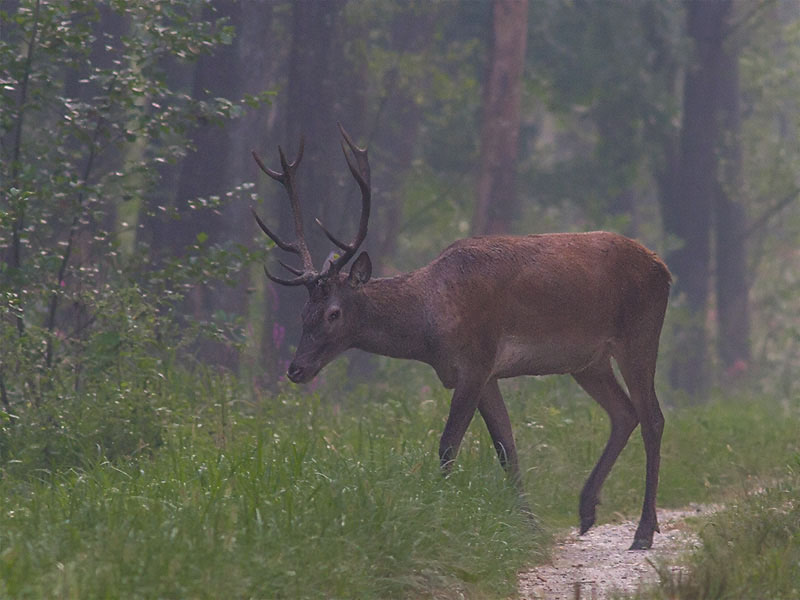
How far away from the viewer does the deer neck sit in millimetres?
8578

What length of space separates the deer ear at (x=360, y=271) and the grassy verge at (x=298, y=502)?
110 centimetres

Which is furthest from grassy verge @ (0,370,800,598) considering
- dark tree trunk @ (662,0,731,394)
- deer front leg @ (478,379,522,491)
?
dark tree trunk @ (662,0,731,394)

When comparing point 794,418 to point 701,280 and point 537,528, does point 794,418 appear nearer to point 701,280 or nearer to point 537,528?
point 537,528

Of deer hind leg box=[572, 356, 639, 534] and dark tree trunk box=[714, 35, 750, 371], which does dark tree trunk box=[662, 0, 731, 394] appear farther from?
deer hind leg box=[572, 356, 639, 534]

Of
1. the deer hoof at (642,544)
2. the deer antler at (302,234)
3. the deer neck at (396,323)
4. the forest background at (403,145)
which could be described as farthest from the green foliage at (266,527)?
the forest background at (403,145)

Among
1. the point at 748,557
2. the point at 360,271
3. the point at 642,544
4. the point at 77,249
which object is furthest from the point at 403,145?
the point at 748,557

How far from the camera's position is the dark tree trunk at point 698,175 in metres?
21.9

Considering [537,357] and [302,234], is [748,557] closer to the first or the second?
[537,357]

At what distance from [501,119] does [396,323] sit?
9.68m

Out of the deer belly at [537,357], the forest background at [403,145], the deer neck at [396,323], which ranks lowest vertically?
the deer belly at [537,357]

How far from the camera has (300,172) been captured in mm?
15875

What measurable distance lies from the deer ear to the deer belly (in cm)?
102

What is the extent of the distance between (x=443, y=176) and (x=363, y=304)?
13.9 metres

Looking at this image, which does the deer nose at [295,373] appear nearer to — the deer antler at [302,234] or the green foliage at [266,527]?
the green foliage at [266,527]
